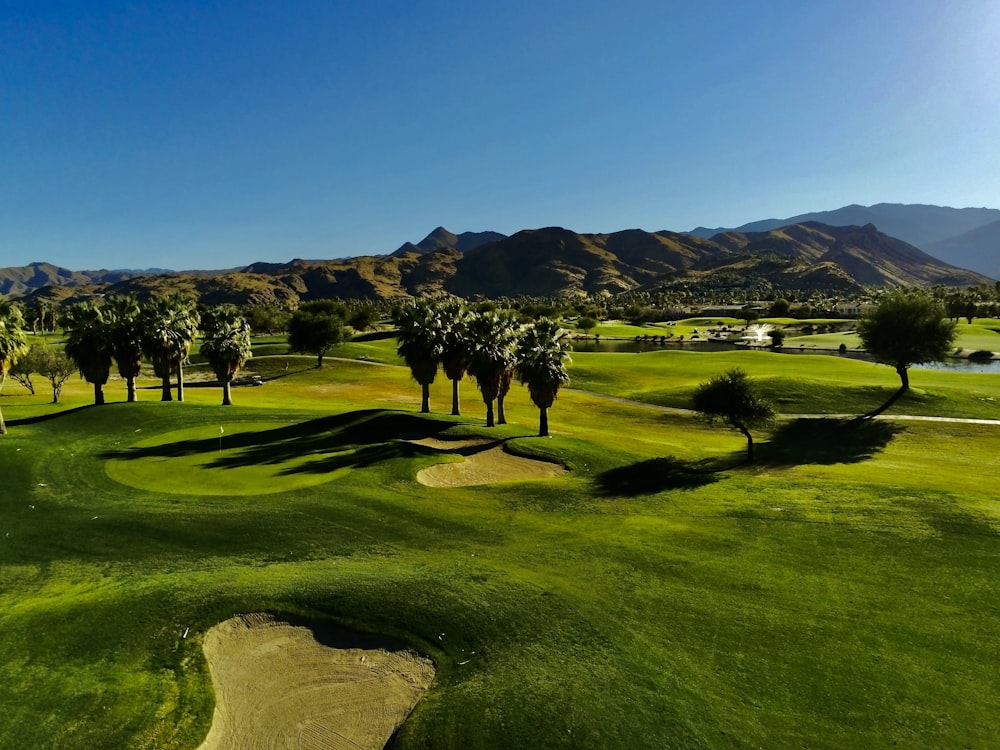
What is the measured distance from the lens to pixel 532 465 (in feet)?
107

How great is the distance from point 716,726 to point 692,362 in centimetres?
8005

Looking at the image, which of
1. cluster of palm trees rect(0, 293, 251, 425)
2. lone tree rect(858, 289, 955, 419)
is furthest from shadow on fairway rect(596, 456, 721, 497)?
cluster of palm trees rect(0, 293, 251, 425)

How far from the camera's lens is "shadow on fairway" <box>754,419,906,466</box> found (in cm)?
3919

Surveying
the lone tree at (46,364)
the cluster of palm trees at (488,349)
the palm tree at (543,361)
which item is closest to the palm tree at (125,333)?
the lone tree at (46,364)

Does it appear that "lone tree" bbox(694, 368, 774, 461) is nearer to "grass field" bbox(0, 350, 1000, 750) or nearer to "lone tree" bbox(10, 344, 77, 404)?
"grass field" bbox(0, 350, 1000, 750)

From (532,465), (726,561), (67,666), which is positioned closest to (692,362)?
(532,465)

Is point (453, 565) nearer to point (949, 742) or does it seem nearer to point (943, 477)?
point (949, 742)

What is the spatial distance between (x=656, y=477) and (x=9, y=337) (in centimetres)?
4514

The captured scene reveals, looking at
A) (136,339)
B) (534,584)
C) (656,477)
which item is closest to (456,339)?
(656,477)

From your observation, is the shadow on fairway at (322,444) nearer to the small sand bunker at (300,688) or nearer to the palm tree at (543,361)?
the palm tree at (543,361)

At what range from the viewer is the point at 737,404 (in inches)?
1473

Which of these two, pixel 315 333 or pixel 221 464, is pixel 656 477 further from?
pixel 315 333

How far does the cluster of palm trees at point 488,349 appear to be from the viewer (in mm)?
39625

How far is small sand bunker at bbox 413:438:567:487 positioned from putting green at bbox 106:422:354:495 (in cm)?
500
